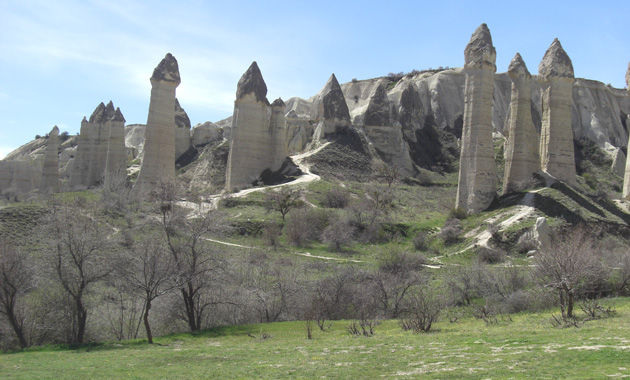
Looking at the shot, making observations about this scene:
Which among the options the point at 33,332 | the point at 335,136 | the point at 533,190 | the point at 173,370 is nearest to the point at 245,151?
the point at 335,136

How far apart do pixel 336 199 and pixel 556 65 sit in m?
18.1

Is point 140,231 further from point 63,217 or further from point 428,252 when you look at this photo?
point 428,252

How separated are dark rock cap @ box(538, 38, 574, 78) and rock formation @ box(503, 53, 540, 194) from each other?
1.17 metres

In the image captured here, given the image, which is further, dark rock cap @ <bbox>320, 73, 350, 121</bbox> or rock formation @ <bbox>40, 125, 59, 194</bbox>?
dark rock cap @ <bbox>320, 73, 350, 121</bbox>

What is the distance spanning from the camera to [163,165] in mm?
46781

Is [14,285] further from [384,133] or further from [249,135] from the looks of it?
[384,133]

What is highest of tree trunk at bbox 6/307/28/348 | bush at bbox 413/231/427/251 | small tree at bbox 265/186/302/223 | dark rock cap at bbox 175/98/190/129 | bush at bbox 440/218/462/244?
dark rock cap at bbox 175/98/190/129

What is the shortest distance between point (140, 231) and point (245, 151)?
17.9 metres

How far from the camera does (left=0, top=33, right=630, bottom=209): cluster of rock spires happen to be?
38062 mm

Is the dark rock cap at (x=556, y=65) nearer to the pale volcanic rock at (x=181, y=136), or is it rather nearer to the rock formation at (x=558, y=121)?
the rock formation at (x=558, y=121)

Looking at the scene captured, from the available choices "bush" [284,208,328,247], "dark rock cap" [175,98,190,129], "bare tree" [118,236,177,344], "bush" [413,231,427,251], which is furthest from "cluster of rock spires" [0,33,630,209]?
"bare tree" [118,236,177,344]

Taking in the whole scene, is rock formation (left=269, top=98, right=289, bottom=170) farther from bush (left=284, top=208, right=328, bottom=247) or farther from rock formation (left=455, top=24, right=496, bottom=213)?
rock formation (left=455, top=24, right=496, bottom=213)

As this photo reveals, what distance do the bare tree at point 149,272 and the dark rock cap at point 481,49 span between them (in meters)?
24.5

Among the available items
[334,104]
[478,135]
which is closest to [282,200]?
[478,135]
